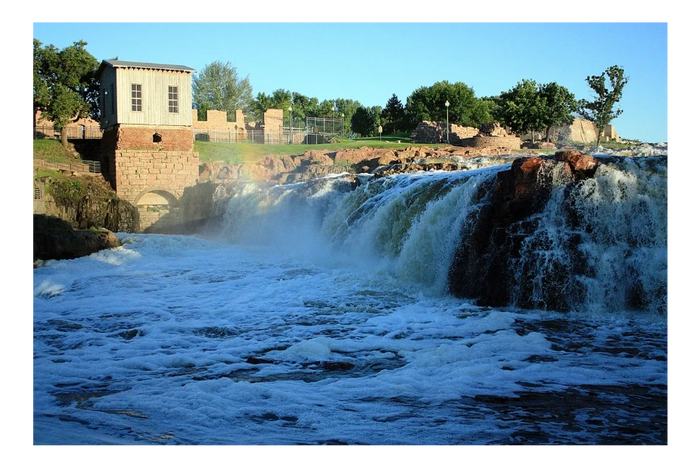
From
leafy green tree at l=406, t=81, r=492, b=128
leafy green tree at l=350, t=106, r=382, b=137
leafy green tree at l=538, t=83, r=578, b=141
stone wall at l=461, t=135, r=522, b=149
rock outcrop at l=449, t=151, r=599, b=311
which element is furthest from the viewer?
leafy green tree at l=406, t=81, r=492, b=128

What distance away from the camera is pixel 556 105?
17781 mm

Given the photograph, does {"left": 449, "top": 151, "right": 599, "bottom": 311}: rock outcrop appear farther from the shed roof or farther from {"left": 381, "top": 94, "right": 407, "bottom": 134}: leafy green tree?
{"left": 381, "top": 94, "right": 407, "bottom": 134}: leafy green tree

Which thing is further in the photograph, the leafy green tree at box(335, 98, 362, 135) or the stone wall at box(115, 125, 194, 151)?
the leafy green tree at box(335, 98, 362, 135)

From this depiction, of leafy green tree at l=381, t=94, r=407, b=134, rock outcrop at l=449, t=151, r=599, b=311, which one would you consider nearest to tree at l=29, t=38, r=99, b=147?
leafy green tree at l=381, t=94, r=407, b=134

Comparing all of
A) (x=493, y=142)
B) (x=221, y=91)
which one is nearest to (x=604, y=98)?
(x=493, y=142)

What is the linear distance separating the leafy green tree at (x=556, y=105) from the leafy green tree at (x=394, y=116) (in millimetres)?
3905

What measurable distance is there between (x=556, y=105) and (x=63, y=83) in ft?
42.0

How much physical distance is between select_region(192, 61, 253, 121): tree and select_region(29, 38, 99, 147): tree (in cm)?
334

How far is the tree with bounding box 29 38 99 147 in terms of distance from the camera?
15.6m

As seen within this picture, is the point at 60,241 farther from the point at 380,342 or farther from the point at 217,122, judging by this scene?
the point at 217,122

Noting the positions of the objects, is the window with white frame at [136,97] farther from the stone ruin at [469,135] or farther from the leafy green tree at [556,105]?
the leafy green tree at [556,105]
